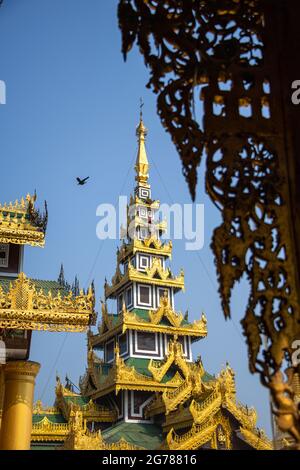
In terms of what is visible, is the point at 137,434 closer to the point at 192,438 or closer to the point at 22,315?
the point at 192,438

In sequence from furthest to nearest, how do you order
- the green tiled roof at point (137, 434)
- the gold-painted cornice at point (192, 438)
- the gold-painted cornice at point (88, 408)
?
the gold-painted cornice at point (88, 408) < the green tiled roof at point (137, 434) < the gold-painted cornice at point (192, 438)

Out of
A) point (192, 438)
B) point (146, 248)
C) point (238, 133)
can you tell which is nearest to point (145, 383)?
point (192, 438)

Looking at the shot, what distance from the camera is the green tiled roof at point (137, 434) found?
68.4 ft

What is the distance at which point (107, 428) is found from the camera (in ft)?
78.9

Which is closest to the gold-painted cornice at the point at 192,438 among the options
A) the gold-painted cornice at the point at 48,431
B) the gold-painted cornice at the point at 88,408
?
the gold-painted cornice at the point at 88,408

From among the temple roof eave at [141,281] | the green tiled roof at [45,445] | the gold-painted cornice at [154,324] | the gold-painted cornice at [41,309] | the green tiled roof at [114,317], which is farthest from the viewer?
the temple roof eave at [141,281]

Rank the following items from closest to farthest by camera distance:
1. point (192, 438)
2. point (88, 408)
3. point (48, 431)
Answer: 1. point (192, 438)
2. point (48, 431)
3. point (88, 408)

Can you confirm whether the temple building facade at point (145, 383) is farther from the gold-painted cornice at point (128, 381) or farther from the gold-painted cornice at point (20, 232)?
the gold-painted cornice at point (20, 232)

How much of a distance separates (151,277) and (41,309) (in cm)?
1721

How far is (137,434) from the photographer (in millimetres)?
21797

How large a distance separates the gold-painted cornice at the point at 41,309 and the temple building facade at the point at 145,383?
8.73 m
